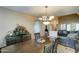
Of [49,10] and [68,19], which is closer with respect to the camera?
[49,10]

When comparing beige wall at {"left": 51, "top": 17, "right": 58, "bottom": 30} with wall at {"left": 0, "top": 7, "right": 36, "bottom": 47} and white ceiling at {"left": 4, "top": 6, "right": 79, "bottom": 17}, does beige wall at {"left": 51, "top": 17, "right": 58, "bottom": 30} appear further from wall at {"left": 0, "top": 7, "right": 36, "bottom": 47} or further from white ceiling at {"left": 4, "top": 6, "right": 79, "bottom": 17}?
wall at {"left": 0, "top": 7, "right": 36, "bottom": 47}

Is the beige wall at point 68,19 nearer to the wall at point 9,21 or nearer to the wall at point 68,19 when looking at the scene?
the wall at point 68,19

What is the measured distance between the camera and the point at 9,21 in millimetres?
1477

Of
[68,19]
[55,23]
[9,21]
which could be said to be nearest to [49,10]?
[55,23]

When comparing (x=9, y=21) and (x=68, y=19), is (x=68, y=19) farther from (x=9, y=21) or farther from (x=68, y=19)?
(x=9, y=21)

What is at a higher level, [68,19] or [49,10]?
[49,10]

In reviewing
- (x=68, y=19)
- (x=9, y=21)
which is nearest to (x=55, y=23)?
(x=68, y=19)

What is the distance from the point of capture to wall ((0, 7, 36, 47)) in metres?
1.41

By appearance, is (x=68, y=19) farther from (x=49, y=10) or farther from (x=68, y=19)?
(x=49, y=10)

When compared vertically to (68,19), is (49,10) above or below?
above

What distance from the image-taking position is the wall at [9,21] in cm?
141

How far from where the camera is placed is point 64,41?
160cm
